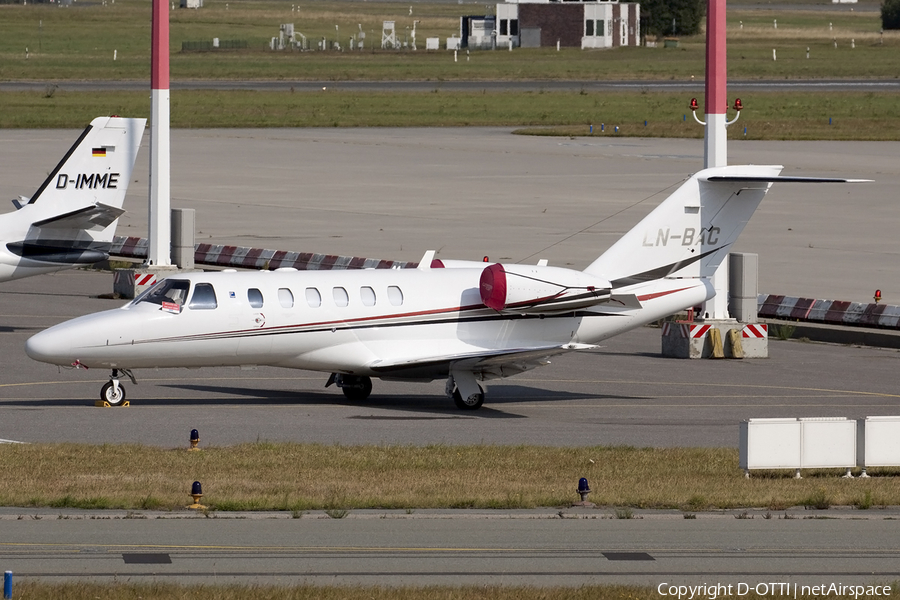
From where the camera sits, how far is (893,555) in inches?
641

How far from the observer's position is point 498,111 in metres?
106

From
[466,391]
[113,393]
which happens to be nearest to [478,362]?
[466,391]

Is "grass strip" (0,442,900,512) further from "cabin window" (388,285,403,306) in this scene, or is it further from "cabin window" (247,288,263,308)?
"cabin window" (388,285,403,306)

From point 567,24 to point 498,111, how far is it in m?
78.2

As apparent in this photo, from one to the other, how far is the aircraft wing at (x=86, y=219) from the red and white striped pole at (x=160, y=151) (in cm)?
533

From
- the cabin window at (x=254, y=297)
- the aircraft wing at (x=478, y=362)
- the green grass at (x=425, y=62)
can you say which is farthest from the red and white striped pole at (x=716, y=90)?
the green grass at (x=425, y=62)

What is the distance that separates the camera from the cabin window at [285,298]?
2805cm

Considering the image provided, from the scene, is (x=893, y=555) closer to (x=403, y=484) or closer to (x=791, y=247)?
(x=403, y=484)

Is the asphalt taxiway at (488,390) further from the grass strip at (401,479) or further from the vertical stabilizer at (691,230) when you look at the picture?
the vertical stabilizer at (691,230)

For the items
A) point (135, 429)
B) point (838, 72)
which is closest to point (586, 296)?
point (135, 429)

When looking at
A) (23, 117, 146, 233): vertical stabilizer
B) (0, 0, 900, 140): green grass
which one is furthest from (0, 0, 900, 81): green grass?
(23, 117, 146, 233): vertical stabilizer

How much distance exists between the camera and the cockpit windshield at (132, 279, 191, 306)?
90.5ft

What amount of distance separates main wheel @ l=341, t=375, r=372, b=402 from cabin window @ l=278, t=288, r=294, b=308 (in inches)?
85.3

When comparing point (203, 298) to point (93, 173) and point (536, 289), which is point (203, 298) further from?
point (93, 173)
